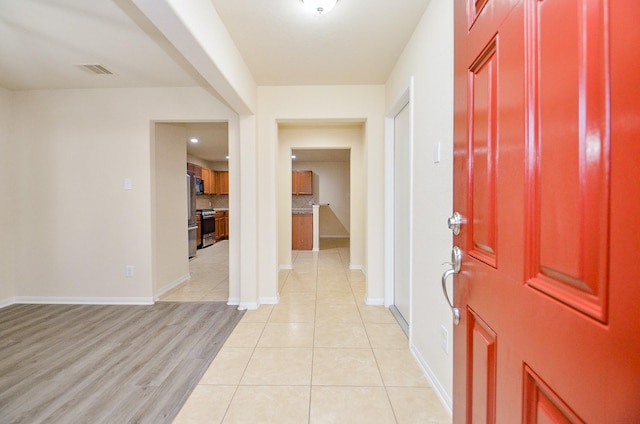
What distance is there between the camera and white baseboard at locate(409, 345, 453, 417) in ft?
4.93

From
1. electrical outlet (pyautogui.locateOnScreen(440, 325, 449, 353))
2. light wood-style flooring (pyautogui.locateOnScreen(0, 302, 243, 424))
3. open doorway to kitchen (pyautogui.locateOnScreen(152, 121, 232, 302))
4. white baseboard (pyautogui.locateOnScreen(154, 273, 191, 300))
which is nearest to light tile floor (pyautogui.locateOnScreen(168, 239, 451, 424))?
light wood-style flooring (pyautogui.locateOnScreen(0, 302, 243, 424))

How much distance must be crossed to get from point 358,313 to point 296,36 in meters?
2.58

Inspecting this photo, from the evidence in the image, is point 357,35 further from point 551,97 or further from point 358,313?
point 358,313

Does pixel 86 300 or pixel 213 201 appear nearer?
pixel 86 300

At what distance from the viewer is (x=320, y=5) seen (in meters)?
1.72

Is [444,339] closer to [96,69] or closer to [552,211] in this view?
[552,211]

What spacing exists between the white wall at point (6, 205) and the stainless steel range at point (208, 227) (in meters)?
3.58

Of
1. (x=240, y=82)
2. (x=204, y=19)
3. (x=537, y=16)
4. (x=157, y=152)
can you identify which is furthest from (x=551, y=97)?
(x=157, y=152)

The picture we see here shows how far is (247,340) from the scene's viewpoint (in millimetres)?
2275

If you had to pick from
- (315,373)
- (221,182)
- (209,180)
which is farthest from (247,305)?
(221,182)

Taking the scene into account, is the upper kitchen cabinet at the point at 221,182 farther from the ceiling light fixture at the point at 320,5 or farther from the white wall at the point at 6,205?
the ceiling light fixture at the point at 320,5

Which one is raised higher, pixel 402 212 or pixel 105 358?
pixel 402 212

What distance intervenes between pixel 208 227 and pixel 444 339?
6.38 meters

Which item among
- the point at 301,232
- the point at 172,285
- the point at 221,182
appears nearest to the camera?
the point at 172,285
